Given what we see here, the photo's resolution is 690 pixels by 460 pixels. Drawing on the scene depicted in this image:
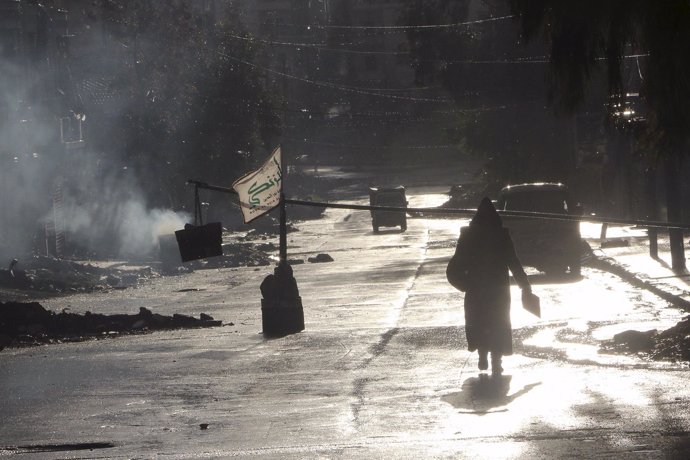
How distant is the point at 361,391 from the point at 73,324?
10.5m

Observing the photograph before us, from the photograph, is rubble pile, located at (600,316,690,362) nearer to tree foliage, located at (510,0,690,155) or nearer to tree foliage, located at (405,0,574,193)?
tree foliage, located at (510,0,690,155)

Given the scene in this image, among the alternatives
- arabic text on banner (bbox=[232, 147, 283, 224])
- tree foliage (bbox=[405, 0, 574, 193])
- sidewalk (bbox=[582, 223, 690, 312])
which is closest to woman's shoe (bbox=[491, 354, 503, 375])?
arabic text on banner (bbox=[232, 147, 283, 224])

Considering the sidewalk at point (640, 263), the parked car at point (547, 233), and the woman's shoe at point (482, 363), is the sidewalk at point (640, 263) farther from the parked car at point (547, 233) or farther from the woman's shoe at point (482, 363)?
the woman's shoe at point (482, 363)

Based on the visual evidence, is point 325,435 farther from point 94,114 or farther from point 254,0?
point 254,0

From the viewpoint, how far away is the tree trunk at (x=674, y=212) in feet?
83.1

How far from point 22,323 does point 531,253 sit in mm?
11994

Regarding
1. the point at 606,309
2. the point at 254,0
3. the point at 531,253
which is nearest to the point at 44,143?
the point at 531,253

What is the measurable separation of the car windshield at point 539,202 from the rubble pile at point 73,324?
951cm

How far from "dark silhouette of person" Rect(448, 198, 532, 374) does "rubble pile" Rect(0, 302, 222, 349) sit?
9067mm

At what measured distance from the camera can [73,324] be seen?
67.5 feet

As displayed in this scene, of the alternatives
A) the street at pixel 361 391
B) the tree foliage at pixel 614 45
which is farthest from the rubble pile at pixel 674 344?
the tree foliage at pixel 614 45

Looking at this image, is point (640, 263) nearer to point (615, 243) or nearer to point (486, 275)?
point (615, 243)

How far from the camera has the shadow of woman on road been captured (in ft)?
32.4

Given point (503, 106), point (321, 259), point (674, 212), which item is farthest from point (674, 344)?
point (503, 106)
